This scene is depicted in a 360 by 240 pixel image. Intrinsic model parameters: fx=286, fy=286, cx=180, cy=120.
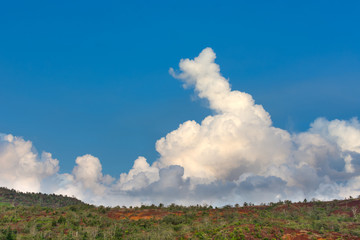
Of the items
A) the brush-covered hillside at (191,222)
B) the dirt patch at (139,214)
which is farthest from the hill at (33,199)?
the dirt patch at (139,214)

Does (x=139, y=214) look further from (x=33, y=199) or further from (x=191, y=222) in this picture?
(x=33, y=199)

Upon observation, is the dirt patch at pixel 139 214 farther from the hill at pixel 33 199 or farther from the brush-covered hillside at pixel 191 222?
the hill at pixel 33 199

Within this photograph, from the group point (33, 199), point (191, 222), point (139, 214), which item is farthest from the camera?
point (33, 199)

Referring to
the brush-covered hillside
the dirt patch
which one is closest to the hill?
the brush-covered hillside

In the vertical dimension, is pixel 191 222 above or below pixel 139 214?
below

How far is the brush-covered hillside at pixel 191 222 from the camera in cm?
3806

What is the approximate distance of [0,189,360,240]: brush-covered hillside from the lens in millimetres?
38062

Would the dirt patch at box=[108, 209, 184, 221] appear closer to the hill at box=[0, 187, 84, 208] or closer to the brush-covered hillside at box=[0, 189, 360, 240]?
the brush-covered hillside at box=[0, 189, 360, 240]

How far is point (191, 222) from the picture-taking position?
172 ft

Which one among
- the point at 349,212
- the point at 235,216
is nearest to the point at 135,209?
the point at 235,216

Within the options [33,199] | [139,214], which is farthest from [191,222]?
[33,199]

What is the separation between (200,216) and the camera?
58.4 meters

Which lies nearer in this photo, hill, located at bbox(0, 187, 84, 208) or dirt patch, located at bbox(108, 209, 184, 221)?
dirt patch, located at bbox(108, 209, 184, 221)

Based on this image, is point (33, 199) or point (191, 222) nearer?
point (191, 222)
